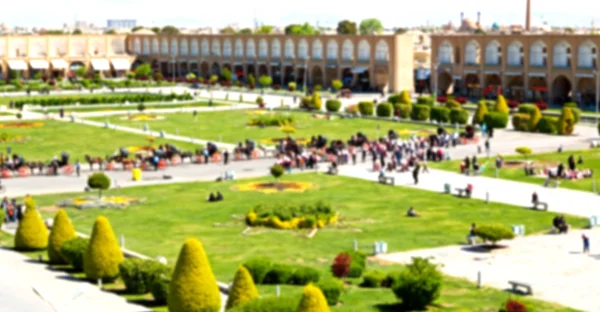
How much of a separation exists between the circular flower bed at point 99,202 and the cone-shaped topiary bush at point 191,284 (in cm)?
1914

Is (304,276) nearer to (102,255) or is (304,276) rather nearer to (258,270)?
(258,270)

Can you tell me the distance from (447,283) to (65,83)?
10284 cm

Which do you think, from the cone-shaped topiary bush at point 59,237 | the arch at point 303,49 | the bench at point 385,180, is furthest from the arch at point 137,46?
the cone-shaped topiary bush at point 59,237

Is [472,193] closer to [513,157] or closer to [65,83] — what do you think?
[513,157]

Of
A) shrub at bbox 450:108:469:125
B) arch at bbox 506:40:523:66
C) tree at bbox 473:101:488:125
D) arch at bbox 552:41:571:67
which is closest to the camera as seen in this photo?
tree at bbox 473:101:488:125

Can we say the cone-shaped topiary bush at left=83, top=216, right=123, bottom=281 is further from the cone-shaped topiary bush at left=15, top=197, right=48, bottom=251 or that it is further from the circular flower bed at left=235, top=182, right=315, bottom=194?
the circular flower bed at left=235, top=182, right=315, bottom=194

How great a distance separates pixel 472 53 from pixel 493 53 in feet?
9.64

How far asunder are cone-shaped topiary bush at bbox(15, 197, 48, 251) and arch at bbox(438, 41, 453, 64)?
7748 centimetres

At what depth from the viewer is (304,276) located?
3152cm

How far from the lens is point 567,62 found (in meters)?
96.1

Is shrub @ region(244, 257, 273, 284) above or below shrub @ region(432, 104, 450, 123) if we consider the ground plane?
below

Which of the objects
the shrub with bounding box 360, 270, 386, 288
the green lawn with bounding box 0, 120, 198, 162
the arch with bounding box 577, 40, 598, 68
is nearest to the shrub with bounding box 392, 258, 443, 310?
the shrub with bounding box 360, 270, 386, 288

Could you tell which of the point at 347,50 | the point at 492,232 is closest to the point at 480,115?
the point at 492,232

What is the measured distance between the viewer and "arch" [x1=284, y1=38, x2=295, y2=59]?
129 meters
